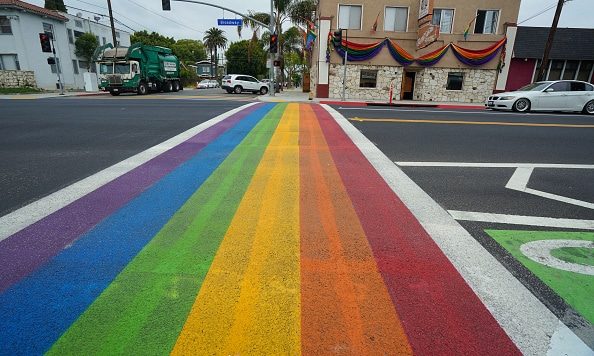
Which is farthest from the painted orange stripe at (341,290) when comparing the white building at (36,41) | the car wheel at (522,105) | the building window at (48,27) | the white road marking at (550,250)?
the building window at (48,27)

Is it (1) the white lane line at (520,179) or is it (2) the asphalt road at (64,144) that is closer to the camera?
(2) the asphalt road at (64,144)

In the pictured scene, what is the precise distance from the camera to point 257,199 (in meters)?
3.83

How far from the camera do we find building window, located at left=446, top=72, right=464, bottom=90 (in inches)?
900

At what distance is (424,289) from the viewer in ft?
7.40

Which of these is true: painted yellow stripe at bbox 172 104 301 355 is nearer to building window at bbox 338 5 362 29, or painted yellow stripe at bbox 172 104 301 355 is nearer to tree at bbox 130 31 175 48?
building window at bbox 338 5 362 29

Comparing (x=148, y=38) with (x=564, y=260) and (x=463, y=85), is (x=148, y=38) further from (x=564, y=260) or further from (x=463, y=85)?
(x=564, y=260)

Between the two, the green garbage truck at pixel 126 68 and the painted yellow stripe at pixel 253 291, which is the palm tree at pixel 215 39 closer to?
the green garbage truck at pixel 126 68

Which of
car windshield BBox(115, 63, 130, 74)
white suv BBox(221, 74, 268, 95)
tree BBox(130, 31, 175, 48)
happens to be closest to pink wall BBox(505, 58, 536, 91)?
white suv BBox(221, 74, 268, 95)

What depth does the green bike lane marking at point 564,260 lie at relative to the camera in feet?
7.15

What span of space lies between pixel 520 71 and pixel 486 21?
17.8ft

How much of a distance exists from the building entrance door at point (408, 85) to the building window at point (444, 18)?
3504 mm

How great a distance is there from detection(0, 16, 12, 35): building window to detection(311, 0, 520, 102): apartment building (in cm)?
2903

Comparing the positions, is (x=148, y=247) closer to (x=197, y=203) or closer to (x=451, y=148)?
(x=197, y=203)

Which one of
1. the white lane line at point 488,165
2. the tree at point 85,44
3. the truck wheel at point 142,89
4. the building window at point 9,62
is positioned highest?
the tree at point 85,44
